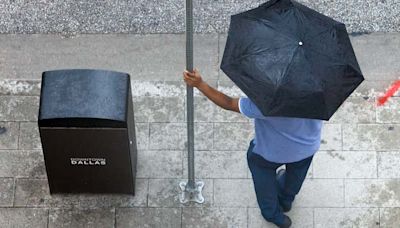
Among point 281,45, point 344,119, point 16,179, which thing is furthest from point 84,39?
point 281,45

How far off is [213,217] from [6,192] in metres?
1.63

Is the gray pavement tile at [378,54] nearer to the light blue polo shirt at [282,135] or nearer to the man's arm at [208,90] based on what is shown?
the light blue polo shirt at [282,135]

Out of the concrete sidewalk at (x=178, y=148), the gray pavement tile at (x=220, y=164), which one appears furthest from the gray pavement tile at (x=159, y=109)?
the gray pavement tile at (x=220, y=164)

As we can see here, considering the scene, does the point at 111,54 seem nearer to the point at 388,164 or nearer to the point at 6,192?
the point at 6,192

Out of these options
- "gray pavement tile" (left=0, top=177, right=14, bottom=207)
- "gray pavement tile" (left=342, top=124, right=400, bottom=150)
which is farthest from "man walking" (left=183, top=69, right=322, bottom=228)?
"gray pavement tile" (left=0, top=177, right=14, bottom=207)

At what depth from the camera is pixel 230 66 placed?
17.1 feet

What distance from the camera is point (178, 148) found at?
22.5ft

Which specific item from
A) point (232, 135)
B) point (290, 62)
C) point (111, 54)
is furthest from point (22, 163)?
point (290, 62)

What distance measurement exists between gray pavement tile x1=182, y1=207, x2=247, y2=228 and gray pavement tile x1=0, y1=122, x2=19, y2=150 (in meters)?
1.52

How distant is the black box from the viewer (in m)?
5.80

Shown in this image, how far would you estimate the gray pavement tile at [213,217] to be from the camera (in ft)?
21.2

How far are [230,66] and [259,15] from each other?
1.26ft

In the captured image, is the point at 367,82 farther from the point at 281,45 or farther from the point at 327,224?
the point at 281,45

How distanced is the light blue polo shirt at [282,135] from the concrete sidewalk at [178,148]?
3.40ft
